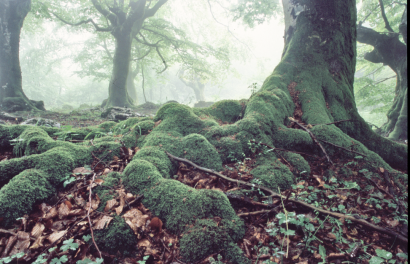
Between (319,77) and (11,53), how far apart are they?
A: 1278 cm

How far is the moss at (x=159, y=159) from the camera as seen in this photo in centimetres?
229

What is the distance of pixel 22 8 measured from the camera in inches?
345

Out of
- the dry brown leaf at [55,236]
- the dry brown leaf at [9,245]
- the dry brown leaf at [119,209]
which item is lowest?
the dry brown leaf at [9,245]

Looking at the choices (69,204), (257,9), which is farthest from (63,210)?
(257,9)

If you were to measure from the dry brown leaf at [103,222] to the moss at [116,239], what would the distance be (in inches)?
1.1

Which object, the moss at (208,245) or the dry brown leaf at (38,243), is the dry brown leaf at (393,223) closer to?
the moss at (208,245)

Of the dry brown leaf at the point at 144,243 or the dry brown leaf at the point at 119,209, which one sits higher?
the dry brown leaf at the point at 119,209

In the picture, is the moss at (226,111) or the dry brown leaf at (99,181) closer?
the dry brown leaf at (99,181)

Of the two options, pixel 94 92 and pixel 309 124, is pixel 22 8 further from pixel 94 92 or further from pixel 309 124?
pixel 94 92

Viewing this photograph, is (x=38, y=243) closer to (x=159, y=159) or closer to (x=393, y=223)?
(x=159, y=159)

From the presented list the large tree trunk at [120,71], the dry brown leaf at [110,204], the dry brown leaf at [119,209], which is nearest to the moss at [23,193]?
the dry brown leaf at [110,204]

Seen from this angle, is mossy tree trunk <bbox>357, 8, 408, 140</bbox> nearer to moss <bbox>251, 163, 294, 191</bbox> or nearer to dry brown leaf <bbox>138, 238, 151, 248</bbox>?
moss <bbox>251, 163, 294, 191</bbox>

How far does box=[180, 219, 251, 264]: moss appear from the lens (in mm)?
1376

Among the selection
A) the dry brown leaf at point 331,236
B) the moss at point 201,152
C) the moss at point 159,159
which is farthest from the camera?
the moss at point 201,152
